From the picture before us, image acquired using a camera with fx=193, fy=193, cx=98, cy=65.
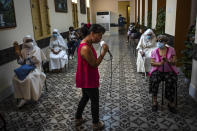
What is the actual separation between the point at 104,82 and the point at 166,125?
223cm

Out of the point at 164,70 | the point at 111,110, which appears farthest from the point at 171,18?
the point at 111,110

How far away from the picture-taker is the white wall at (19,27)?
4.16 meters

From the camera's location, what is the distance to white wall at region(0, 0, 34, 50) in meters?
4.16

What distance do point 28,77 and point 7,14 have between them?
1.67m

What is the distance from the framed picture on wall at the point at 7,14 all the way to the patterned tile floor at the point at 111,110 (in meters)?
1.62

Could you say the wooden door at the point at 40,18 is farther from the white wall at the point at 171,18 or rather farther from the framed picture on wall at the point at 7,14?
the white wall at the point at 171,18

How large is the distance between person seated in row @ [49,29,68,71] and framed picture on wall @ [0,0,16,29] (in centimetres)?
161

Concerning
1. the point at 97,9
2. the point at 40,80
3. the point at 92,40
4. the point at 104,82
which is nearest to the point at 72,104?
the point at 40,80

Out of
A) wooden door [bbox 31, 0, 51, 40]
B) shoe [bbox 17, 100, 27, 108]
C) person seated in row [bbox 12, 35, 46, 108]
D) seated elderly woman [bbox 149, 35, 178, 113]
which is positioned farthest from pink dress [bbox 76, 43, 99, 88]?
wooden door [bbox 31, 0, 51, 40]

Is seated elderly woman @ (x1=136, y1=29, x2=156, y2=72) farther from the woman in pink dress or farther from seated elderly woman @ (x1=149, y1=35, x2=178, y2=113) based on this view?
the woman in pink dress

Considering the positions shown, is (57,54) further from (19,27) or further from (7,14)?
(7,14)

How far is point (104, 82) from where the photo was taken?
4.85 meters

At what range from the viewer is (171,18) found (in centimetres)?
527

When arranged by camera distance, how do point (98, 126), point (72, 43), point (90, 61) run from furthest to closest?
point (72, 43) < point (98, 126) < point (90, 61)
